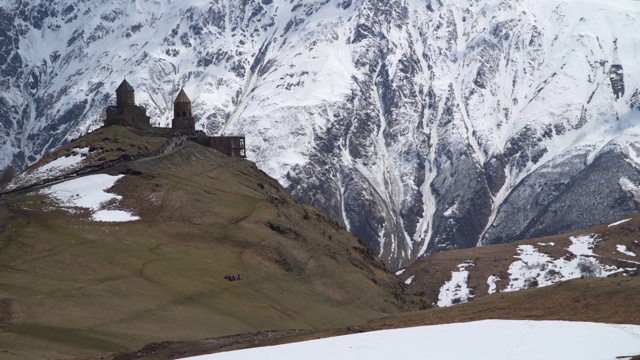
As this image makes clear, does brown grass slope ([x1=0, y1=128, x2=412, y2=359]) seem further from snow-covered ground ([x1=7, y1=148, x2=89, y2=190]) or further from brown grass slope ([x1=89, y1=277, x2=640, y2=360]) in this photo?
brown grass slope ([x1=89, y1=277, x2=640, y2=360])

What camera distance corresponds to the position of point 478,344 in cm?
7388

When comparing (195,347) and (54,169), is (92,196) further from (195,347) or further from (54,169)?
(195,347)

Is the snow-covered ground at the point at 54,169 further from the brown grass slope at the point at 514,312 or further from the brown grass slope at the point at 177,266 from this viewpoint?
the brown grass slope at the point at 514,312

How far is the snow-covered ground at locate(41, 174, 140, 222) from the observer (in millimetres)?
157375

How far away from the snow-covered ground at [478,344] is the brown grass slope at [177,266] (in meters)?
23.6

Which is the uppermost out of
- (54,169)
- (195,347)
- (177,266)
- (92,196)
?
(54,169)

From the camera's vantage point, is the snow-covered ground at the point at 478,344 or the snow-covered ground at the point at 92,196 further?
the snow-covered ground at the point at 92,196

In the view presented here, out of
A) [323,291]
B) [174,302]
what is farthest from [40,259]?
[323,291]

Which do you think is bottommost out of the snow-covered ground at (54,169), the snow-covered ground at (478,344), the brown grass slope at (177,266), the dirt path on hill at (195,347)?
the snow-covered ground at (478,344)

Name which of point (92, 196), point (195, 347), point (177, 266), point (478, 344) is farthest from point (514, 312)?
point (92, 196)

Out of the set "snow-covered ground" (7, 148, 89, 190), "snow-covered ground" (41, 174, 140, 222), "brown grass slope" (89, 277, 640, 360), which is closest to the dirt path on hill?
"brown grass slope" (89, 277, 640, 360)

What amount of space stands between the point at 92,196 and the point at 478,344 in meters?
98.2

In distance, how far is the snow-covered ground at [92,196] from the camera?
15738 cm

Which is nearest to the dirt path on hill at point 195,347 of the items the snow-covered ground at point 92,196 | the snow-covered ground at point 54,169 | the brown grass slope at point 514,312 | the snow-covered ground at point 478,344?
the brown grass slope at point 514,312
